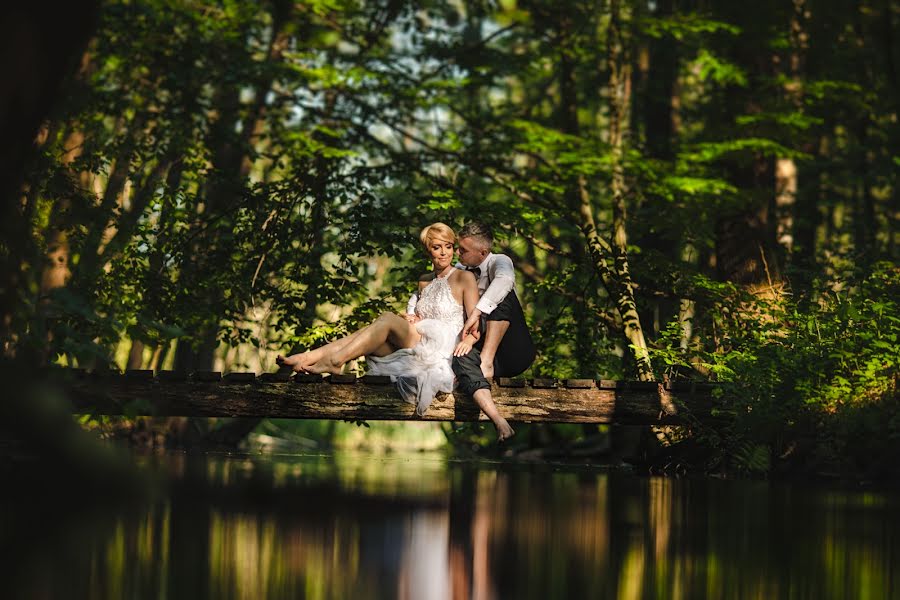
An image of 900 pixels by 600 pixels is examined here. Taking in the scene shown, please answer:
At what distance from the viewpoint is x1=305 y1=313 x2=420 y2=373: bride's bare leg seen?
950cm

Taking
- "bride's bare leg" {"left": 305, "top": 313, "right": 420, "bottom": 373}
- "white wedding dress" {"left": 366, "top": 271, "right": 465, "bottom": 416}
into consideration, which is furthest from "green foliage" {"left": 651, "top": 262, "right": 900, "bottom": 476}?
"bride's bare leg" {"left": 305, "top": 313, "right": 420, "bottom": 373}

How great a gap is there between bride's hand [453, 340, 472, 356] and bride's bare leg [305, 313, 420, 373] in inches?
20.6

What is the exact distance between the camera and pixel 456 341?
31.8ft

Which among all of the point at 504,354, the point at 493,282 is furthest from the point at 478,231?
the point at 504,354

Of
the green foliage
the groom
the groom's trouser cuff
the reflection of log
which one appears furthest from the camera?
the reflection of log

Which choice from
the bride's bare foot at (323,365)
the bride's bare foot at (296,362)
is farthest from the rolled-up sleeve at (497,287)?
the bride's bare foot at (296,362)

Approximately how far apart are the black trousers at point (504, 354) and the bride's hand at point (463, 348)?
6cm

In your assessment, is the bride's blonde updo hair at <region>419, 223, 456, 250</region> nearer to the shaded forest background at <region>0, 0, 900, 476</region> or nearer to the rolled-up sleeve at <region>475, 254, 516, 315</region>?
the rolled-up sleeve at <region>475, 254, 516, 315</region>

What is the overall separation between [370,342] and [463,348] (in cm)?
78

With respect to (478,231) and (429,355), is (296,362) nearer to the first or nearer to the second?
(429,355)

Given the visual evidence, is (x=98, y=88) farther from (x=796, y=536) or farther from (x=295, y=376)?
(x=796, y=536)

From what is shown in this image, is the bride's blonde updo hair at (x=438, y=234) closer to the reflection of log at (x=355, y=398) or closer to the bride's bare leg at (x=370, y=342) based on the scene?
the bride's bare leg at (x=370, y=342)

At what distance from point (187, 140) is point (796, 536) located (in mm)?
10371

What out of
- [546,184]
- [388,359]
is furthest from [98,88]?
[388,359]
